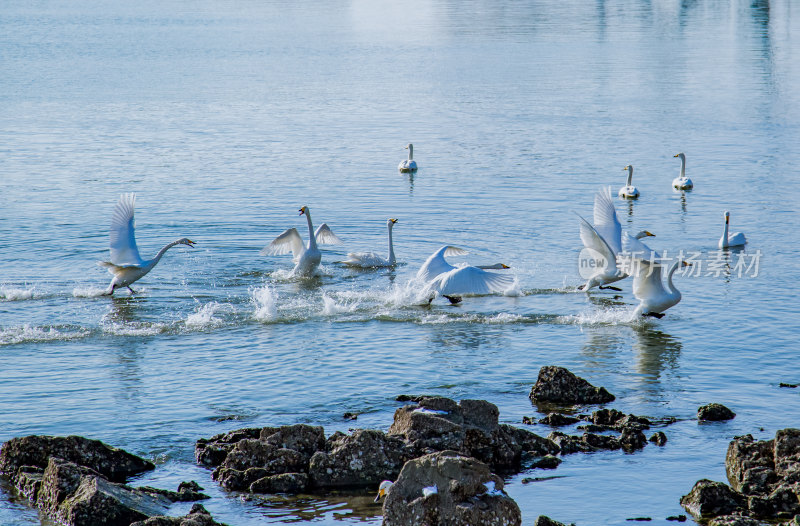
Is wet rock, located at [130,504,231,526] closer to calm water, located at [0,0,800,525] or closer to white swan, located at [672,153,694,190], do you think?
calm water, located at [0,0,800,525]

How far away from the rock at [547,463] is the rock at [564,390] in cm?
208

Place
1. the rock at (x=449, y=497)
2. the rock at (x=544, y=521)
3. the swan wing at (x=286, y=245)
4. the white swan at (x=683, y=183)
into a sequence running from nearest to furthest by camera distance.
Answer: the rock at (x=449, y=497)
the rock at (x=544, y=521)
the swan wing at (x=286, y=245)
the white swan at (x=683, y=183)

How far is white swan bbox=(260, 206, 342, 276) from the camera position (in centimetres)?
2006

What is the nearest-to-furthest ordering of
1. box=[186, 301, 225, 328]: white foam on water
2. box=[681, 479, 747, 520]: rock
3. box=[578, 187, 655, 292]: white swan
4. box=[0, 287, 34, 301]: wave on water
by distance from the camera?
1. box=[681, 479, 747, 520]: rock
2. box=[186, 301, 225, 328]: white foam on water
3. box=[0, 287, 34, 301]: wave on water
4. box=[578, 187, 655, 292]: white swan

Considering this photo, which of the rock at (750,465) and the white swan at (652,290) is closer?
the rock at (750,465)

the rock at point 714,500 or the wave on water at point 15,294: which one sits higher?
the wave on water at point 15,294

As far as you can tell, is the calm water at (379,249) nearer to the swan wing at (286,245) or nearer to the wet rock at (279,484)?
the wet rock at (279,484)

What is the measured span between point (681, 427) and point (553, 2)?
396 feet

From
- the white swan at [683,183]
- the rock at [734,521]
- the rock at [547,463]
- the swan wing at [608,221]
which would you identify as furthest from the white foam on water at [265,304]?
the white swan at [683,183]

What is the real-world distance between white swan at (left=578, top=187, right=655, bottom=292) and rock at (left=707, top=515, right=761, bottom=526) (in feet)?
31.4

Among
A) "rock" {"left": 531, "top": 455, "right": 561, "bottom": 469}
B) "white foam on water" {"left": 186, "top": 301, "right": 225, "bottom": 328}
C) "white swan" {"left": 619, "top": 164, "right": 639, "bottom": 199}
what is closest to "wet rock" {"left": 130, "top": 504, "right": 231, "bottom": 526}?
"rock" {"left": 531, "top": 455, "right": 561, "bottom": 469}

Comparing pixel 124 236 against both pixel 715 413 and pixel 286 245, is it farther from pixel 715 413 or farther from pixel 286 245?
pixel 715 413

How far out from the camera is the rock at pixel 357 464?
10336 millimetres

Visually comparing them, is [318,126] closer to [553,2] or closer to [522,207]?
[522,207]
